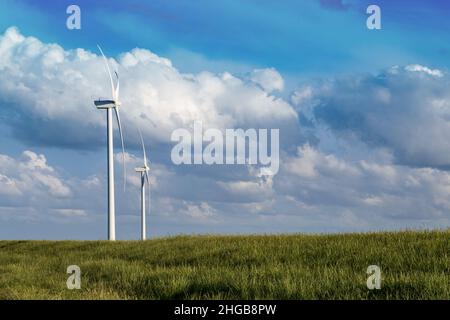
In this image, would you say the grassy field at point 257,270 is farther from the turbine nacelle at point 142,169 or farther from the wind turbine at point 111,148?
the turbine nacelle at point 142,169

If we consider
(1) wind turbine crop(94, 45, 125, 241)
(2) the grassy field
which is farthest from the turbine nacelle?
(2) the grassy field

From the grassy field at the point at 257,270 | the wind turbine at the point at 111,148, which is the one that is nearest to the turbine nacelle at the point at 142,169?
the wind turbine at the point at 111,148

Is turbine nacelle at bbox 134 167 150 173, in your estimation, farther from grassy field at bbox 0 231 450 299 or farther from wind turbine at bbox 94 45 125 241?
grassy field at bbox 0 231 450 299

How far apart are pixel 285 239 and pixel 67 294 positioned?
14.5 m

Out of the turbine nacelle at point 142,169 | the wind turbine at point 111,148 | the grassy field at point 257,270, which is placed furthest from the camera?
the turbine nacelle at point 142,169

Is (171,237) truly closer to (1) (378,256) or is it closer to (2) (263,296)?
(1) (378,256)

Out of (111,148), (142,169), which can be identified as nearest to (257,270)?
(111,148)

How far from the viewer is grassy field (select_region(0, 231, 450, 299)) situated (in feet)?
54.3

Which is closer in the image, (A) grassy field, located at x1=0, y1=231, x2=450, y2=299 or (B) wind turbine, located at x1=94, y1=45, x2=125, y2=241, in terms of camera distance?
(A) grassy field, located at x1=0, y1=231, x2=450, y2=299

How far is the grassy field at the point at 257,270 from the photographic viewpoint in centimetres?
1656

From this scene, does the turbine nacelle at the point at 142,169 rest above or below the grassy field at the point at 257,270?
above

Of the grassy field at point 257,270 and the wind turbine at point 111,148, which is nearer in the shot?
the grassy field at point 257,270

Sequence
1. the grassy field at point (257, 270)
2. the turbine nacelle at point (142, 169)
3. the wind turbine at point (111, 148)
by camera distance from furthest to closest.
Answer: the turbine nacelle at point (142, 169) → the wind turbine at point (111, 148) → the grassy field at point (257, 270)
